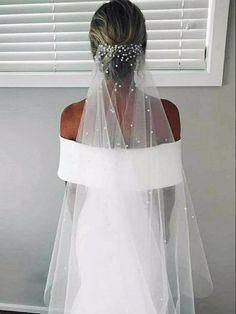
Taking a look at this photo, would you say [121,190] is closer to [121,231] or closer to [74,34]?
[121,231]

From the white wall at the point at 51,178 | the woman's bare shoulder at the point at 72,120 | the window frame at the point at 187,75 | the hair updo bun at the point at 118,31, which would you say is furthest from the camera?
the white wall at the point at 51,178

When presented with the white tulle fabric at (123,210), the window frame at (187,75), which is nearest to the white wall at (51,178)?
the window frame at (187,75)

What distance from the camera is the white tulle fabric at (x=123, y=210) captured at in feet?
2.50

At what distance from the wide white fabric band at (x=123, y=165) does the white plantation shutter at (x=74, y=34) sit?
0.32 m

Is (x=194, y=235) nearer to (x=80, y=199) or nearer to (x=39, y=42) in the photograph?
(x=80, y=199)

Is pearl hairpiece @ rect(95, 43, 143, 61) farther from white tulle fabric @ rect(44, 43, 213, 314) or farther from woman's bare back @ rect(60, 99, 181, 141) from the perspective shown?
woman's bare back @ rect(60, 99, 181, 141)

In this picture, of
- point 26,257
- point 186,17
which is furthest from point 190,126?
point 26,257

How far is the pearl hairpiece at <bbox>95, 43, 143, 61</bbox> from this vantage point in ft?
2.29

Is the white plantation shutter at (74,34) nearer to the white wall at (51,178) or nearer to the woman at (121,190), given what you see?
the white wall at (51,178)

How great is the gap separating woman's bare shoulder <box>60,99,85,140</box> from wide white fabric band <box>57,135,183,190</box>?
2 cm

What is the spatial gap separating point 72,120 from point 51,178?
40 centimetres

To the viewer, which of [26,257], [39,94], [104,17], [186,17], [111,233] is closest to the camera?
[104,17]

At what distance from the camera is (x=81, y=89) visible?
106 cm

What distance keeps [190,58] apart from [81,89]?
0.34 m
